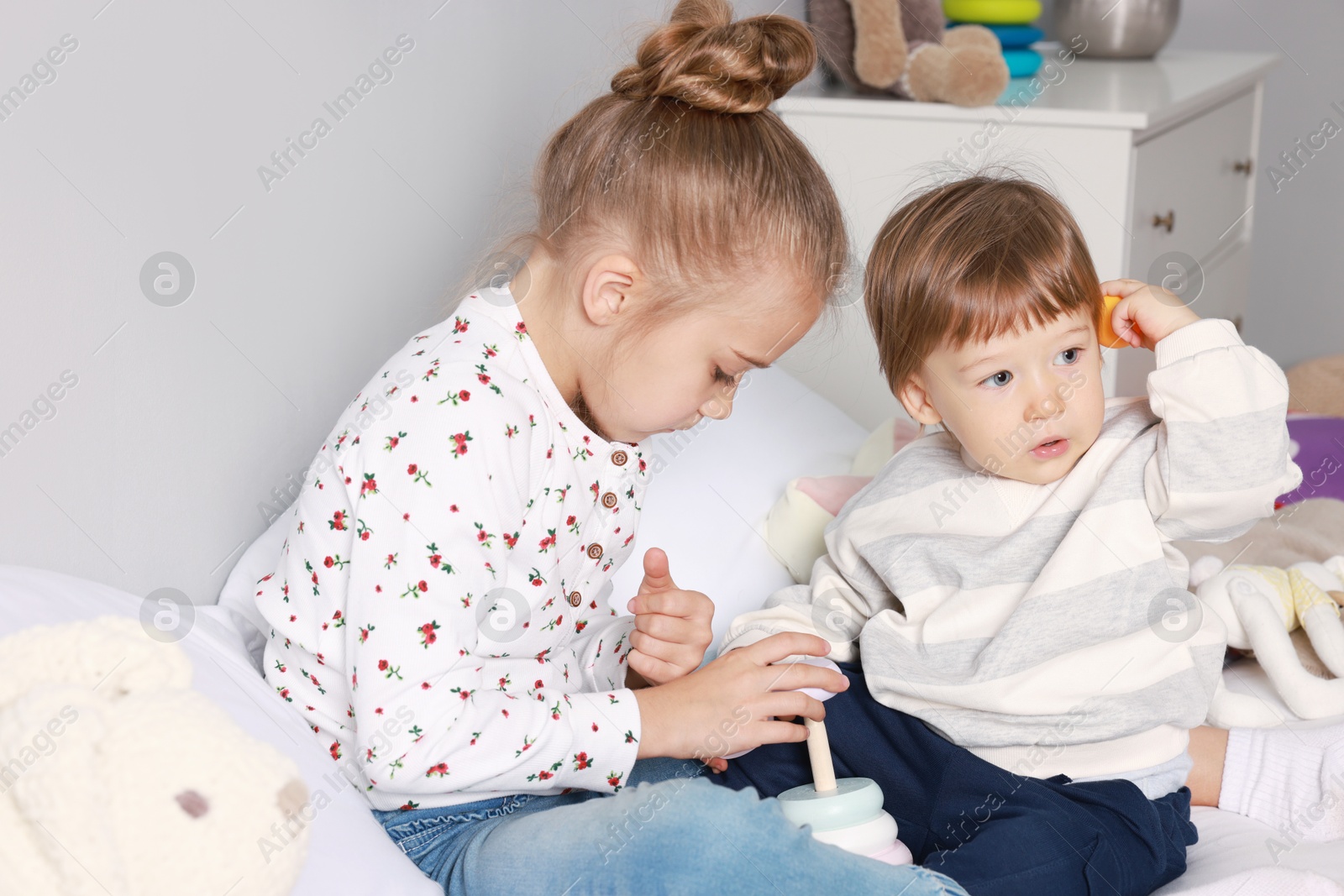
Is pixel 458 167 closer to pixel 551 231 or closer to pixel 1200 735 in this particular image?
pixel 551 231

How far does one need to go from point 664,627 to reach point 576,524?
10cm

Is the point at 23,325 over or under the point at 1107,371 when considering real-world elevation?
over

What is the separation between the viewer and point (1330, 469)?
145cm

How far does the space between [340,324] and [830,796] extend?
57 centimetres

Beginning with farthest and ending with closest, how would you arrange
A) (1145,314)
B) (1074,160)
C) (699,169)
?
(1074,160), (1145,314), (699,169)

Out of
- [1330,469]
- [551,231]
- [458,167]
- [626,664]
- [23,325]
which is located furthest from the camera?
[1330,469]

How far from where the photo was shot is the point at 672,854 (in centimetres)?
69

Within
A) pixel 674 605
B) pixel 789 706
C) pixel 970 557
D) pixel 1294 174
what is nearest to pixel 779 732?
pixel 789 706

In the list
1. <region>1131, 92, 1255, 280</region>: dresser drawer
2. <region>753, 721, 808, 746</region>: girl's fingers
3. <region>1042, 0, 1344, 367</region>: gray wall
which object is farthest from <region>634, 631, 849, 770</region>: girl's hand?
<region>1042, 0, 1344, 367</region>: gray wall

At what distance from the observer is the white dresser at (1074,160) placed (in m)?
1.44

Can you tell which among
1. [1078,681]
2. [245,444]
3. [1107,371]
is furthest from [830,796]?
[1107,371]

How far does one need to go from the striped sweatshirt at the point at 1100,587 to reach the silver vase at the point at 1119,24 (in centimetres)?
124

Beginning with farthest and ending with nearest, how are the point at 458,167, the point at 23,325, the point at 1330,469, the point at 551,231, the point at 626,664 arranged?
the point at 1330,469
the point at 458,167
the point at 626,664
the point at 551,231
the point at 23,325

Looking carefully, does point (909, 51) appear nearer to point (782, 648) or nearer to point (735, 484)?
point (735, 484)
